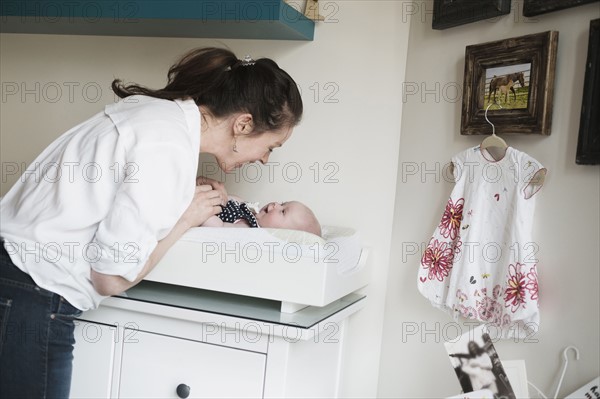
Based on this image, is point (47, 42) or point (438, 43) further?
point (47, 42)

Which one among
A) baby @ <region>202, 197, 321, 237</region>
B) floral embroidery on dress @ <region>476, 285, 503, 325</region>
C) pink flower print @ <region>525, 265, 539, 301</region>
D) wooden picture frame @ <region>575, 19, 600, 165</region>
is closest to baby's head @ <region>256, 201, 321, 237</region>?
baby @ <region>202, 197, 321, 237</region>

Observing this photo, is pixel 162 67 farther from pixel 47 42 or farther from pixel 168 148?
pixel 168 148

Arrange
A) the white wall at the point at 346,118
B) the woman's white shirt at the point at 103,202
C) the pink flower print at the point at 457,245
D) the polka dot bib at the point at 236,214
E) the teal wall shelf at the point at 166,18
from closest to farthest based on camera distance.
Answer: the woman's white shirt at the point at 103,202 < the pink flower print at the point at 457,245 < the polka dot bib at the point at 236,214 < the teal wall shelf at the point at 166,18 < the white wall at the point at 346,118

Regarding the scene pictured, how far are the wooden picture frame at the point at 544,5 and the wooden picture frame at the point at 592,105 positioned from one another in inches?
2.8

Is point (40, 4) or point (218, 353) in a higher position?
point (40, 4)

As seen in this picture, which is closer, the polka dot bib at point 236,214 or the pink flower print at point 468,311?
the pink flower print at point 468,311

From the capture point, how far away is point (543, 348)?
1373 mm

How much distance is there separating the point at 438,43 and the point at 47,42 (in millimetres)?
1471

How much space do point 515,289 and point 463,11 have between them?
72 centimetres

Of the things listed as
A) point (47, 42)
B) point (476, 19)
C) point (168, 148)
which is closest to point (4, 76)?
point (47, 42)

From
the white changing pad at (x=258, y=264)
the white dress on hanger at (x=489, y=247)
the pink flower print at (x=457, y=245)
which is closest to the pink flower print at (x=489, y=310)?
the white dress on hanger at (x=489, y=247)

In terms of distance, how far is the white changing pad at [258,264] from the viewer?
4.60 feet

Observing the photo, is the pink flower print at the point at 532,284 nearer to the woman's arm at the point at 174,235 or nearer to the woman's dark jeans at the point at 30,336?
the woman's arm at the point at 174,235

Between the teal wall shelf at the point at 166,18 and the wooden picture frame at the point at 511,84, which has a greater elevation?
the teal wall shelf at the point at 166,18
